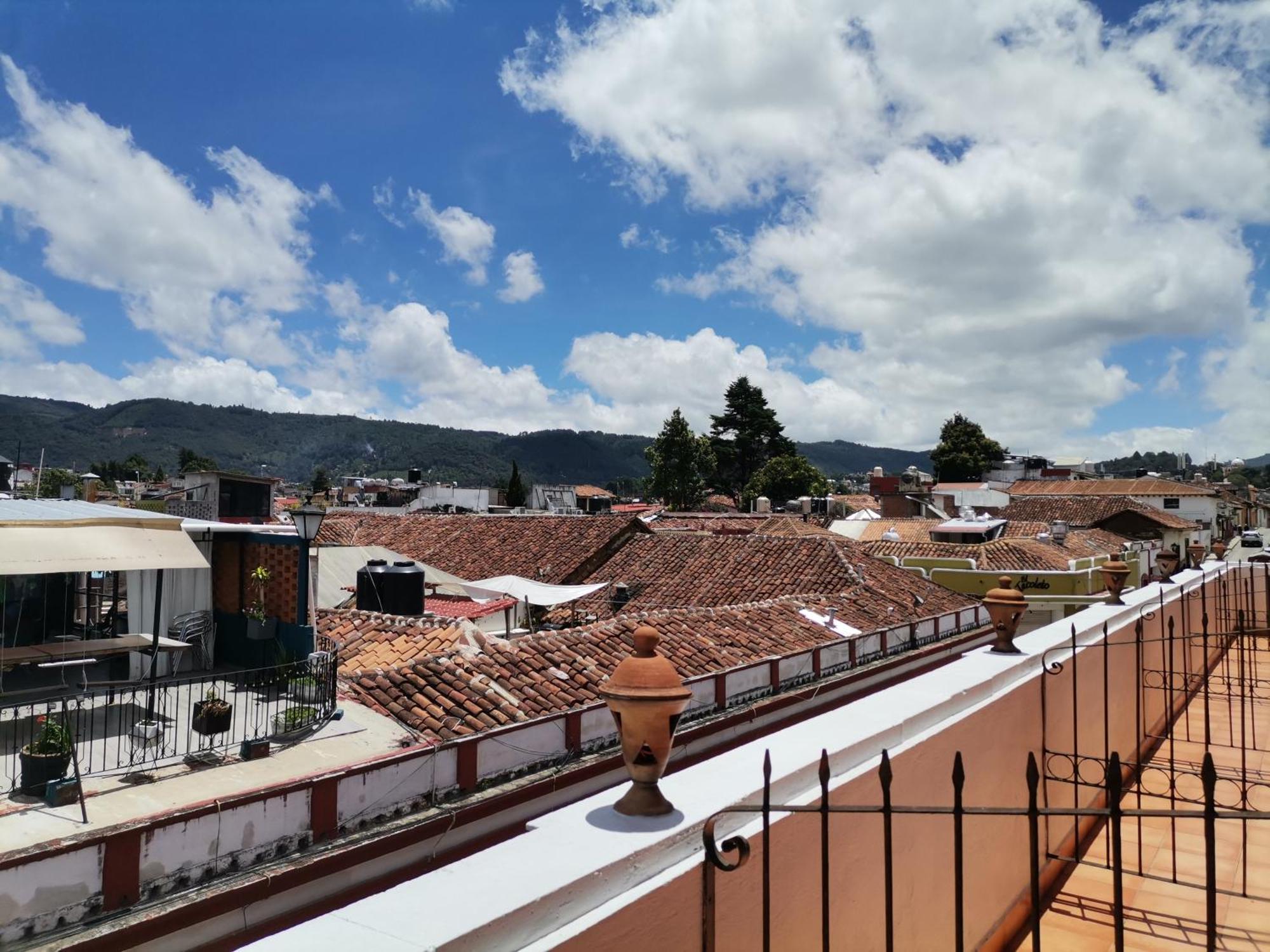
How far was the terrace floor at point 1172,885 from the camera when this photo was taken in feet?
13.8

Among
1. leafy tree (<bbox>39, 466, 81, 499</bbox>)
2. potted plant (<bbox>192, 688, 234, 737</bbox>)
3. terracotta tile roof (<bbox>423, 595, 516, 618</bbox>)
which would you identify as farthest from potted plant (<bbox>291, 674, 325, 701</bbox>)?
leafy tree (<bbox>39, 466, 81, 499</bbox>)

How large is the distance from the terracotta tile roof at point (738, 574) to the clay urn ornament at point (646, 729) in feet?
44.6

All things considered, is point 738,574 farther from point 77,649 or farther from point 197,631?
point 77,649

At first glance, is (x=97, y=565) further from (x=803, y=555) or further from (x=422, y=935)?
(x=803, y=555)

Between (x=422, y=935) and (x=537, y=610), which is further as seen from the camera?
(x=537, y=610)

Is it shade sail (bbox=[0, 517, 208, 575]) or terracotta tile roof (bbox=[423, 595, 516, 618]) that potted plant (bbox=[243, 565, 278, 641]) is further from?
terracotta tile roof (bbox=[423, 595, 516, 618])

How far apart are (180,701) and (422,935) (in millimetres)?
7051

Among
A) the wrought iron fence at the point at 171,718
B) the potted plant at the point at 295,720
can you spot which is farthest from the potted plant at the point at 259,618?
the potted plant at the point at 295,720

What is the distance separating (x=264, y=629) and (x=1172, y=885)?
8.38m

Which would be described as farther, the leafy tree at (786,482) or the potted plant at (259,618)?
the leafy tree at (786,482)

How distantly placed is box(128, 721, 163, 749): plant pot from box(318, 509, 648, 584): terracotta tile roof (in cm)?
1339

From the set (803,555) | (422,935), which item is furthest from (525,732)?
(803,555)

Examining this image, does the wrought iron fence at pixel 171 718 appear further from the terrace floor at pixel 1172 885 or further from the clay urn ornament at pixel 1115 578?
the clay urn ornament at pixel 1115 578

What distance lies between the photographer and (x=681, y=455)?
2141 inches
